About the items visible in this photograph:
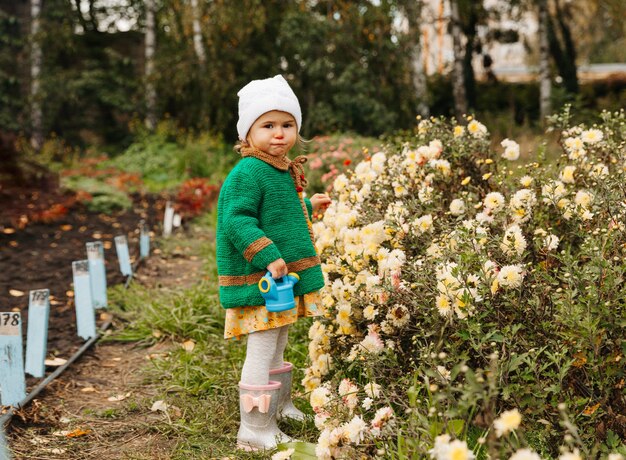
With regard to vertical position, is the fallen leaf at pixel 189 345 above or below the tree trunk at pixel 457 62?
below

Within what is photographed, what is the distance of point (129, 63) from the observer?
16.6 metres

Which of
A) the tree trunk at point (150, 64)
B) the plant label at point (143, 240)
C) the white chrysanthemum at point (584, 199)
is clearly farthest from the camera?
the tree trunk at point (150, 64)

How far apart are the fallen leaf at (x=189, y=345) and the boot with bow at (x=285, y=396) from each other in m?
1.15

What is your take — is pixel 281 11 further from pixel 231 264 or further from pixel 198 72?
pixel 231 264

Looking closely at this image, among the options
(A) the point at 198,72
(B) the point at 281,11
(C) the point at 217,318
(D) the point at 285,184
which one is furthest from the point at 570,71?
(D) the point at 285,184

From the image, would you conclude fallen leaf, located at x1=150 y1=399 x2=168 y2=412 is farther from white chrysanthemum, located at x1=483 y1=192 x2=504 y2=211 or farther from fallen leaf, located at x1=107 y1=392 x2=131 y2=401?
white chrysanthemum, located at x1=483 y1=192 x2=504 y2=211

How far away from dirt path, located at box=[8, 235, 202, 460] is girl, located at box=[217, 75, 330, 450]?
1.56 ft

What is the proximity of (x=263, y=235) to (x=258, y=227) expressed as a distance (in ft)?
0.46

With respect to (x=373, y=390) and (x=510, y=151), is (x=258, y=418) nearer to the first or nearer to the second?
(x=373, y=390)

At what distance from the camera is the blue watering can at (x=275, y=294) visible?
103 inches

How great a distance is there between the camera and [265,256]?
2617mm

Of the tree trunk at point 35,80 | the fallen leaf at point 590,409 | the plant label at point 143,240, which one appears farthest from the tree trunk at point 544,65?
the fallen leaf at point 590,409

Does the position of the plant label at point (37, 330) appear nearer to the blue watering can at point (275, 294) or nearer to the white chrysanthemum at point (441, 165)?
the blue watering can at point (275, 294)

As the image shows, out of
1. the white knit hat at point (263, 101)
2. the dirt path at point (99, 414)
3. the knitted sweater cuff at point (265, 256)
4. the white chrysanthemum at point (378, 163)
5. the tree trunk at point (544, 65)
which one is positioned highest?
the tree trunk at point (544, 65)
